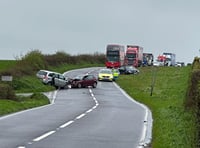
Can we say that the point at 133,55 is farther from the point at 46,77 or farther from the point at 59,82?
the point at 59,82

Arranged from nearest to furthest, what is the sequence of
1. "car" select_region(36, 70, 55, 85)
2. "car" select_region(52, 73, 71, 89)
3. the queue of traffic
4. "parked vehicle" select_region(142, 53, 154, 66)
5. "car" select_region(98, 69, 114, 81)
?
"car" select_region(52, 73, 71, 89) → the queue of traffic → "car" select_region(36, 70, 55, 85) → "car" select_region(98, 69, 114, 81) → "parked vehicle" select_region(142, 53, 154, 66)

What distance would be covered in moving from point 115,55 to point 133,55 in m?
9.37

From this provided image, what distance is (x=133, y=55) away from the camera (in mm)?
106750

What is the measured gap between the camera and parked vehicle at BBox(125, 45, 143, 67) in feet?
343

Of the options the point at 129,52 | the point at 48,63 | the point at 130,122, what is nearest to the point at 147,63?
the point at 129,52

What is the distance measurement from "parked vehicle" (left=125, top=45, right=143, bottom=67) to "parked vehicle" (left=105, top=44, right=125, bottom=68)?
86.4 inches

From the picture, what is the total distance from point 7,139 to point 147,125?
8710 millimetres

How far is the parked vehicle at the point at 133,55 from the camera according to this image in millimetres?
104438

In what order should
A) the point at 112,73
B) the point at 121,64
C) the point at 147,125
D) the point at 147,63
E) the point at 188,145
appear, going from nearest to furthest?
the point at 188,145 < the point at 147,125 < the point at 112,73 < the point at 121,64 < the point at 147,63

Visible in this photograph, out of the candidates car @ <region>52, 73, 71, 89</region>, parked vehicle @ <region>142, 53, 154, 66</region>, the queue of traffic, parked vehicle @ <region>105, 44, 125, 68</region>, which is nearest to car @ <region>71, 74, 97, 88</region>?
the queue of traffic

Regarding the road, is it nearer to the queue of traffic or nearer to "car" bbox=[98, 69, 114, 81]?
the queue of traffic

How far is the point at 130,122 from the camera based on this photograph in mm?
24344

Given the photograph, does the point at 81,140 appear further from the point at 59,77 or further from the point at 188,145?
the point at 59,77

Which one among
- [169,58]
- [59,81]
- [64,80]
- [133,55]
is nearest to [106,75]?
[64,80]
